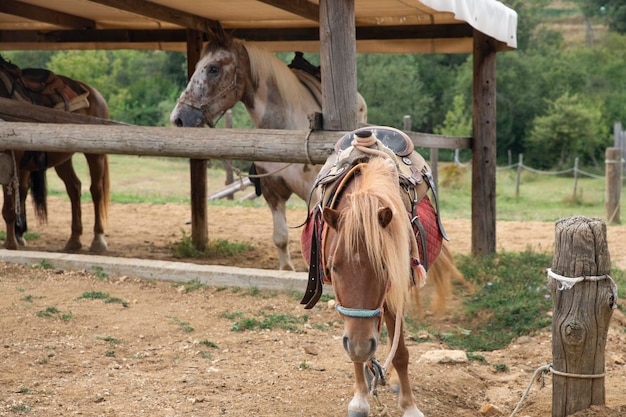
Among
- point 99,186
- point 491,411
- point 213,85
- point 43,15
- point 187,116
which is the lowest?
point 491,411

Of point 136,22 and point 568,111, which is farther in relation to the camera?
point 568,111

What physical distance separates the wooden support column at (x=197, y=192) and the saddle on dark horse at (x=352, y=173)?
4539mm

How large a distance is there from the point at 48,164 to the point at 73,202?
21.4 inches

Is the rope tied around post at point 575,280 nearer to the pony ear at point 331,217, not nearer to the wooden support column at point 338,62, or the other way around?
the pony ear at point 331,217

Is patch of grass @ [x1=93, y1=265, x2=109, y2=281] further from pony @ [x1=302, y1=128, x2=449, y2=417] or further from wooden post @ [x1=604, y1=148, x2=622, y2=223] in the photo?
wooden post @ [x1=604, y1=148, x2=622, y2=223]

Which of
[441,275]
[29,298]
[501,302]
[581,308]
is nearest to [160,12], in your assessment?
[29,298]

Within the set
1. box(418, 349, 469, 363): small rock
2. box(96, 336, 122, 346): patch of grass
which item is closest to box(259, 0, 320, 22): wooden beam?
box(96, 336, 122, 346): patch of grass

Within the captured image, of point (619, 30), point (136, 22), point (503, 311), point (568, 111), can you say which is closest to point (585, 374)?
point (503, 311)

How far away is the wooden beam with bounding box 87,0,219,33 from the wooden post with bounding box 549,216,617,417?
14.2 ft

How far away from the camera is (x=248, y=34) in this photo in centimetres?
906

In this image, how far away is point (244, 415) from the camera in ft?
12.7

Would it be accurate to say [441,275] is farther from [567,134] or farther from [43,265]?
[567,134]

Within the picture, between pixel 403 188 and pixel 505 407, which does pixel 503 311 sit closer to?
pixel 505 407

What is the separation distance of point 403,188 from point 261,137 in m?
2.02
